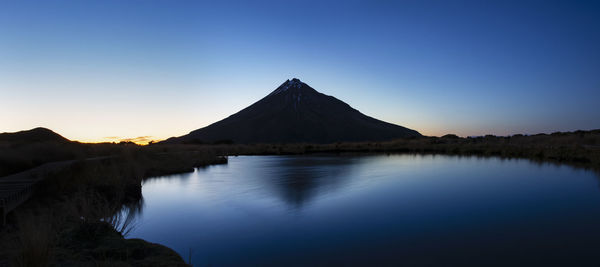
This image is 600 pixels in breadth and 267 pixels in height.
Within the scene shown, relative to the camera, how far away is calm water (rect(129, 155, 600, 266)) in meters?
5.71

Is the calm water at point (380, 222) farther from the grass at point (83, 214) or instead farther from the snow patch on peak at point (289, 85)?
the snow patch on peak at point (289, 85)

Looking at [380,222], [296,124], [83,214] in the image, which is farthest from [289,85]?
[83,214]

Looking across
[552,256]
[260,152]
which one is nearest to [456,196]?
[552,256]

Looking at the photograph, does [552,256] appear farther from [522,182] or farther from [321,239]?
[522,182]

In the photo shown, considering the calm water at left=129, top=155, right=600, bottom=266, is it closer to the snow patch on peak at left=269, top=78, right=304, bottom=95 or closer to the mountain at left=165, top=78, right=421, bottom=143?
the mountain at left=165, top=78, right=421, bottom=143

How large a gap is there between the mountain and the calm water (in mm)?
89661

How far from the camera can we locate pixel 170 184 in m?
15.0

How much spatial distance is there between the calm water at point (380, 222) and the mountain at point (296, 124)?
8966cm

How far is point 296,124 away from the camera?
120 meters

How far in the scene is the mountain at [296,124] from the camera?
112375mm

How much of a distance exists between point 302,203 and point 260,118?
116858 mm

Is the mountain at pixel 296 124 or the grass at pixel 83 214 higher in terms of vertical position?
the mountain at pixel 296 124

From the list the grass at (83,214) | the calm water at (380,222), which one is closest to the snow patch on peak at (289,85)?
the grass at (83,214)

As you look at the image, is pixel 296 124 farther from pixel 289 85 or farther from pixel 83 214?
pixel 83 214
